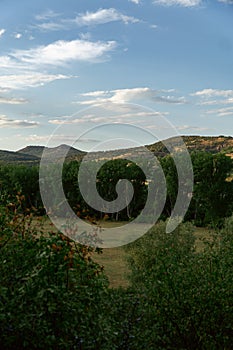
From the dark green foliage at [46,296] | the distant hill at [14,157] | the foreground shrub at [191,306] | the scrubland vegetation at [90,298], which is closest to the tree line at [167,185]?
the foreground shrub at [191,306]

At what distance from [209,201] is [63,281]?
5914cm

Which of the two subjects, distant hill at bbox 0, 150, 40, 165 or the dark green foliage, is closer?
the dark green foliage

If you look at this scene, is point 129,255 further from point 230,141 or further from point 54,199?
point 230,141

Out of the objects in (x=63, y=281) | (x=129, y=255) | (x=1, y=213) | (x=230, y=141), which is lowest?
(x=129, y=255)

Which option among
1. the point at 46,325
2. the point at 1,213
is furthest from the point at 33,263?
the point at 1,213

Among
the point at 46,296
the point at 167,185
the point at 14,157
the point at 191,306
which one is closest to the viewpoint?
the point at 46,296

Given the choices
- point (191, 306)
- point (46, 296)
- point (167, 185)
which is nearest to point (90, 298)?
point (46, 296)

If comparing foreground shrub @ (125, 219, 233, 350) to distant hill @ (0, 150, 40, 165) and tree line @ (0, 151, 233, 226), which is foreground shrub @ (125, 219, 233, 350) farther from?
distant hill @ (0, 150, 40, 165)

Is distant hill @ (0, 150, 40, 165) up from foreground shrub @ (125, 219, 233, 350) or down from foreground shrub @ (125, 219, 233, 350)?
up

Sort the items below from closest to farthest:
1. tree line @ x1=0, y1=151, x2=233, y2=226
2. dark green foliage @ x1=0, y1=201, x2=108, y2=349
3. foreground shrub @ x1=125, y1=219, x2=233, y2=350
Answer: dark green foliage @ x1=0, y1=201, x2=108, y2=349, foreground shrub @ x1=125, y1=219, x2=233, y2=350, tree line @ x1=0, y1=151, x2=233, y2=226

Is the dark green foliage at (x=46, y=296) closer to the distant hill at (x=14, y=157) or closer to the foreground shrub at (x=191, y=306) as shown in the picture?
the foreground shrub at (x=191, y=306)

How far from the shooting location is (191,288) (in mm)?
9164

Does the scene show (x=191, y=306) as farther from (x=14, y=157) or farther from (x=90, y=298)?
(x=14, y=157)

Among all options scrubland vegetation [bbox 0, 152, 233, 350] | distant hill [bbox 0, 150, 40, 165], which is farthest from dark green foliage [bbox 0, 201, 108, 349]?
distant hill [bbox 0, 150, 40, 165]
